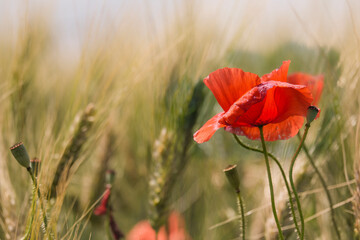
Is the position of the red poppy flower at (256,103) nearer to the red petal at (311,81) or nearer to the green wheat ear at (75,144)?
the red petal at (311,81)

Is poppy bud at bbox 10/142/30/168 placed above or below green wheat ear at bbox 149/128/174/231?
above

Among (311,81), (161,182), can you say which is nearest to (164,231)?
(161,182)

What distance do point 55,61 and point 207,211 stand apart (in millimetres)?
484

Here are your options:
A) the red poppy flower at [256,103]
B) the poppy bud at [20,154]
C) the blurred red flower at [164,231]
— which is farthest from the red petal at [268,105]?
the blurred red flower at [164,231]

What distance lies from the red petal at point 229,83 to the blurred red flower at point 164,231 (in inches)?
13.5

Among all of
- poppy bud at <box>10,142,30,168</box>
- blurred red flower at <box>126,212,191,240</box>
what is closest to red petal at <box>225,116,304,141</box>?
poppy bud at <box>10,142,30,168</box>

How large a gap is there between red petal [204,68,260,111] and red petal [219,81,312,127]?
19mm

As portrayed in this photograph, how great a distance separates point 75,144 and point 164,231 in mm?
255

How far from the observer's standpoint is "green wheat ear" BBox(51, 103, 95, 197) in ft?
2.00

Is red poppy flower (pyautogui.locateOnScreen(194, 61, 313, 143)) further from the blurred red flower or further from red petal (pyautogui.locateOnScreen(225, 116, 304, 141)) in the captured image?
the blurred red flower

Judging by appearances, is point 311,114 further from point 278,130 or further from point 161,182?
point 161,182

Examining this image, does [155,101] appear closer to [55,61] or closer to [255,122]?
[255,122]

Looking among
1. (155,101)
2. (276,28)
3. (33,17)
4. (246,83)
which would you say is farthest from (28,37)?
(276,28)

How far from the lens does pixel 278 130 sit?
A: 1.60 feet
